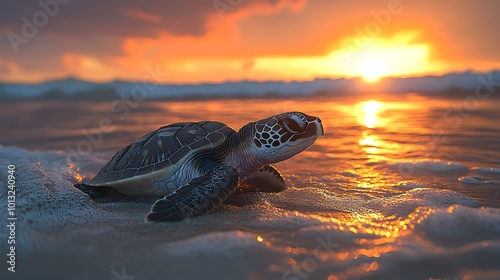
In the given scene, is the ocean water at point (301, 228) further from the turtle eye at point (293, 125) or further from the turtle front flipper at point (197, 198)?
the turtle eye at point (293, 125)

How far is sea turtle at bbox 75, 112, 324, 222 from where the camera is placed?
2.84m

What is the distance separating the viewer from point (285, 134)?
2834 mm

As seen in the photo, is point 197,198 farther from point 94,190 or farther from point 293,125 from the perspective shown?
point 94,190

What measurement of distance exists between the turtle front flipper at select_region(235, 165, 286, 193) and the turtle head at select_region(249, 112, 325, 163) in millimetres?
273

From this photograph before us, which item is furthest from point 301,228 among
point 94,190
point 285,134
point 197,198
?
point 94,190

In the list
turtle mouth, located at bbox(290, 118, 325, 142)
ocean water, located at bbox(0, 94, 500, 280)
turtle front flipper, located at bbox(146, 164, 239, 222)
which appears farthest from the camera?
turtle mouth, located at bbox(290, 118, 325, 142)

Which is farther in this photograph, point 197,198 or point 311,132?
point 311,132

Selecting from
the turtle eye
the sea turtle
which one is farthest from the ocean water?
the turtle eye

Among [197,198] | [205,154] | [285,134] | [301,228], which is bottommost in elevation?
[301,228]

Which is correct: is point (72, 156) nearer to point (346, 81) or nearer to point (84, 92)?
point (346, 81)

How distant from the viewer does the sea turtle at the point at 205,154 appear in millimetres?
2838

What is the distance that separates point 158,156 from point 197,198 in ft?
2.50

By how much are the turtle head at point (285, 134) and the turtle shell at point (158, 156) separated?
31 cm

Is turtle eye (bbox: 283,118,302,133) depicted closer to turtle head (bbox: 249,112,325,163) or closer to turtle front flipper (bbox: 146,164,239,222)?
turtle head (bbox: 249,112,325,163)
